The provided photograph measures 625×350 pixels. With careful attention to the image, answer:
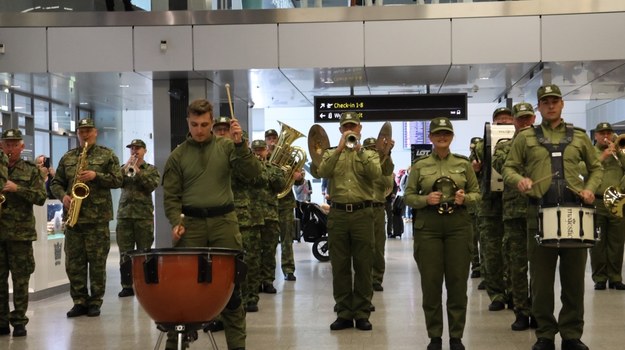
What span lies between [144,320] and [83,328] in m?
0.62

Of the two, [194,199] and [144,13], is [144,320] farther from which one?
[144,13]

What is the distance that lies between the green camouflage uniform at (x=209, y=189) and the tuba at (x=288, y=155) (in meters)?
3.75

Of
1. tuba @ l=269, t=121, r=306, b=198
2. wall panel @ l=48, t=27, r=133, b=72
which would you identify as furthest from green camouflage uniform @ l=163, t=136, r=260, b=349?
wall panel @ l=48, t=27, r=133, b=72

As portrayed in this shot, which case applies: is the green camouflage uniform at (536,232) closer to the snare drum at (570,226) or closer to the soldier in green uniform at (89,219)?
the snare drum at (570,226)

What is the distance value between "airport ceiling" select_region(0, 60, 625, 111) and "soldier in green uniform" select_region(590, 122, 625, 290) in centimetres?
159

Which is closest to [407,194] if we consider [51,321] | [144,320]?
[144,320]

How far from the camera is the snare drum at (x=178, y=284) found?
4543mm

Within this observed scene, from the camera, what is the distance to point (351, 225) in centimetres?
730

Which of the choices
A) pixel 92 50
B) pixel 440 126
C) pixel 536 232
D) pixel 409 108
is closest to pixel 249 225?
pixel 440 126

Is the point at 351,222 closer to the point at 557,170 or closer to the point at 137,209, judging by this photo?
the point at 557,170

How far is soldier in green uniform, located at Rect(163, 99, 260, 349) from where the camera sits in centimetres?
571

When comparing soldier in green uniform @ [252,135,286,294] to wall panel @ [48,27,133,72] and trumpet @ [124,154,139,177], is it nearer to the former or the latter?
trumpet @ [124,154,139,177]

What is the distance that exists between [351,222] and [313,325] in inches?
45.6

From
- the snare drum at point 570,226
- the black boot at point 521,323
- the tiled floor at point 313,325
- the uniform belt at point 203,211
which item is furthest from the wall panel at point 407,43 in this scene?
the uniform belt at point 203,211
